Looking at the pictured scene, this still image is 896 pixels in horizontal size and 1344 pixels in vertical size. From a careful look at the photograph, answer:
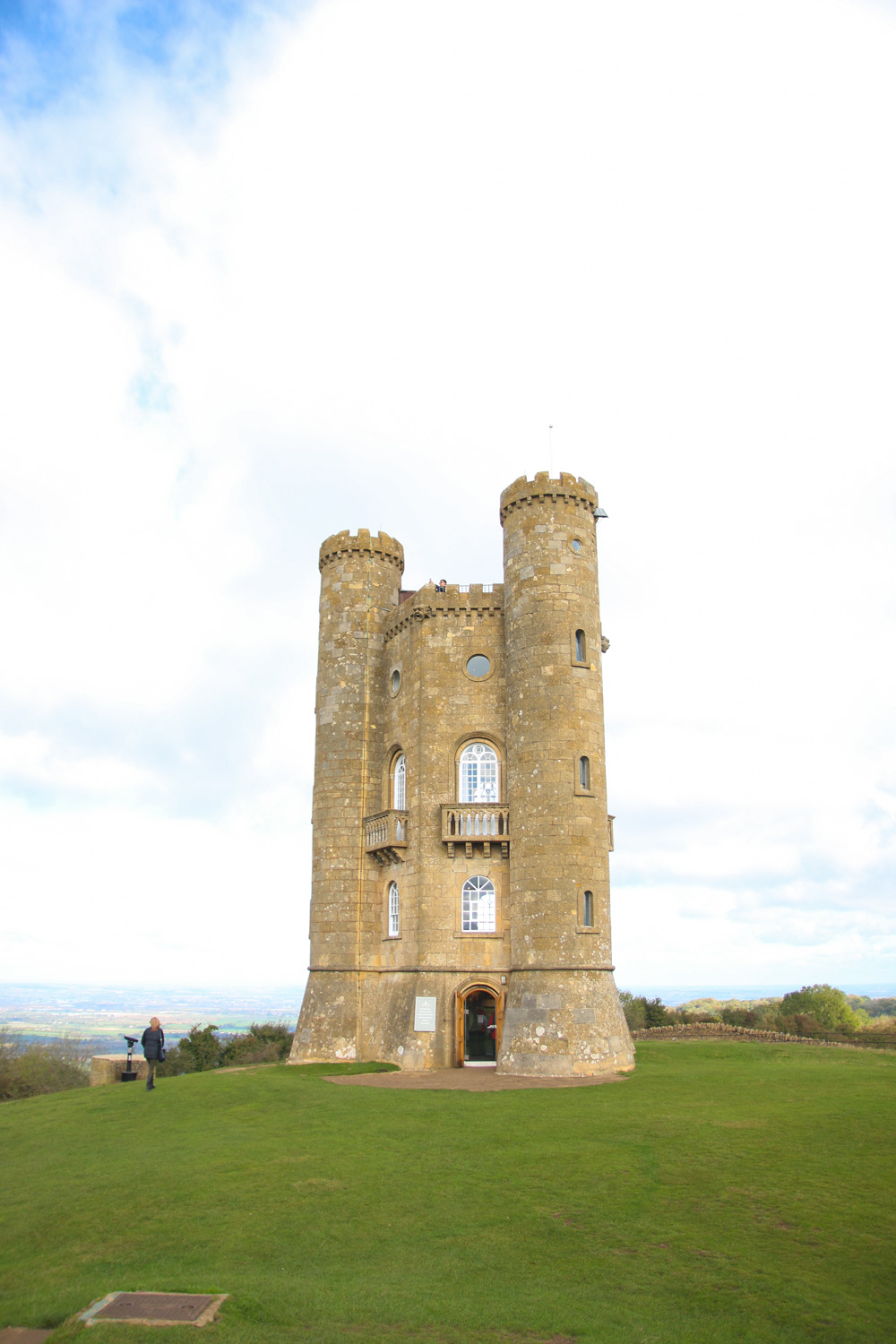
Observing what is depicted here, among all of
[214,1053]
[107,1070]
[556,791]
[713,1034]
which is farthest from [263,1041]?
[556,791]

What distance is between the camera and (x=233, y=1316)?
8352 millimetres

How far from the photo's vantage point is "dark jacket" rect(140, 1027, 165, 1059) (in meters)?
21.9

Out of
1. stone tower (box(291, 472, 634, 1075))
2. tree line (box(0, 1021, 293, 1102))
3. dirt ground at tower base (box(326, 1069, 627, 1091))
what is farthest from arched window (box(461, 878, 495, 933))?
tree line (box(0, 1021, 293, 1102))

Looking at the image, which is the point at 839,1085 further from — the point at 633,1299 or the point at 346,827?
the point at 346,827

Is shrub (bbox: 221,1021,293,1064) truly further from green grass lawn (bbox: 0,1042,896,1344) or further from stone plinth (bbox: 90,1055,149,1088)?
green grass lawn (bbox: 0,1042,896,1344)

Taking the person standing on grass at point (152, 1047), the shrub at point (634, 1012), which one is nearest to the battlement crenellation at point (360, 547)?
the person standing on grass at point (152, 1047)

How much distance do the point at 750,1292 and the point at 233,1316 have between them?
16.6 feet

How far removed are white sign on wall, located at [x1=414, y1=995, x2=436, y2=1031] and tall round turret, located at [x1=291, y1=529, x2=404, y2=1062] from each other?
3.56 metres

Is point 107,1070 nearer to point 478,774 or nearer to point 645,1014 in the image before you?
point 478,774

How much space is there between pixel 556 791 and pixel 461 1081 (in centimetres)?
812

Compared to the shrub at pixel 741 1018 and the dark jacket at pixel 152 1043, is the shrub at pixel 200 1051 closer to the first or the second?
the dark jacket at pixel 152 1043

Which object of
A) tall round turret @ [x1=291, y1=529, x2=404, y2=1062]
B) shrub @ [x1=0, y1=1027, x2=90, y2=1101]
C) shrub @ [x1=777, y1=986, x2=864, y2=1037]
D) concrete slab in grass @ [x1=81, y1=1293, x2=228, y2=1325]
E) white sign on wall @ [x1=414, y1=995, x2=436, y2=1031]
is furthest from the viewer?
shrub @ [x1=777, y1=986, x2=864, y2=1037]

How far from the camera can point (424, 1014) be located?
2698cm

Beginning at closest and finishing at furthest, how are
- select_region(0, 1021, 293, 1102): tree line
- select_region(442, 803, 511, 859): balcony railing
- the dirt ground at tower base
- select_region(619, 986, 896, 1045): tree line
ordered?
the dirt ground at tower base, select_region(442, 803, 511, 859): balcony railing, select_region(619, 986, 896, 1045): tree line, select_region(0, 1021, 293, 1102): tree line
